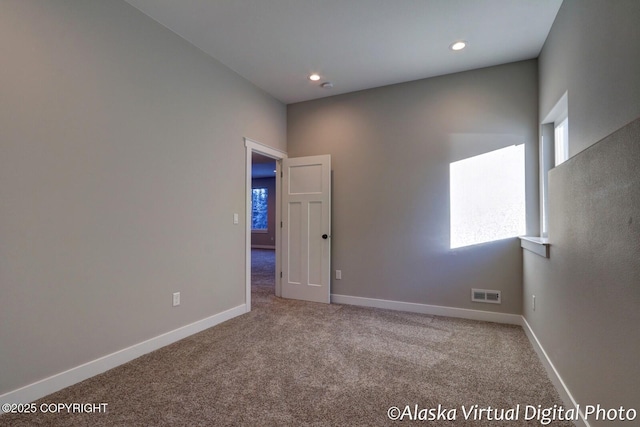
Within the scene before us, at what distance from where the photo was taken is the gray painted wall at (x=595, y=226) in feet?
4.08

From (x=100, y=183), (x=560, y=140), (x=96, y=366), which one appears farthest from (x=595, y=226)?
(x=96, y=366)

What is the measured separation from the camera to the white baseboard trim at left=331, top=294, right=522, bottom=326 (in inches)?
131

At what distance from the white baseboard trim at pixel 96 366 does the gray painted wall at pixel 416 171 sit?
6.62ft

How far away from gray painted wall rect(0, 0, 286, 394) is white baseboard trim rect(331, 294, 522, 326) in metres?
1.71

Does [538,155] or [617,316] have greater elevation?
[538,155]

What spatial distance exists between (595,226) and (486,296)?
7.03 ft

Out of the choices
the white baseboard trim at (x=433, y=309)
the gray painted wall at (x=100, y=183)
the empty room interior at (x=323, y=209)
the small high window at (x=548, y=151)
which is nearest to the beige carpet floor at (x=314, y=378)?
the empty room interior at (x=323, y=209)

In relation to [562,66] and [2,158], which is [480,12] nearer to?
[562,66]

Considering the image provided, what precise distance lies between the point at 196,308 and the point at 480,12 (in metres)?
3.71

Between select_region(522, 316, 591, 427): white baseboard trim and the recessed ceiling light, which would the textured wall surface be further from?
the recessed ceiling light

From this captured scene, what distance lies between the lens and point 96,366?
2186mm

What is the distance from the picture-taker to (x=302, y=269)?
14.0ft

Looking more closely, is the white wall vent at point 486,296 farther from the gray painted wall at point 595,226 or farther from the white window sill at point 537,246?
the gray painted wall at point 595,226

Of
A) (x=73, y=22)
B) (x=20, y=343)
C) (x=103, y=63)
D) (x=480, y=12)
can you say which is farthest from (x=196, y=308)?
(x=480, y=12)
